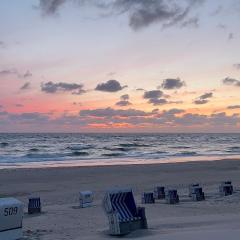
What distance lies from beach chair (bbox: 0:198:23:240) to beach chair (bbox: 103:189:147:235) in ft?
5.89

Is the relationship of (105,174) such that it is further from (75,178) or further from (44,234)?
(44,234)

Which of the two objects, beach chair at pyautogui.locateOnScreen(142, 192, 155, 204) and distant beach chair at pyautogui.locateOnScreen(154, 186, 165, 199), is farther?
distant beach chair at pyautogui.locateOnScreen(154, 186, 165, 199)

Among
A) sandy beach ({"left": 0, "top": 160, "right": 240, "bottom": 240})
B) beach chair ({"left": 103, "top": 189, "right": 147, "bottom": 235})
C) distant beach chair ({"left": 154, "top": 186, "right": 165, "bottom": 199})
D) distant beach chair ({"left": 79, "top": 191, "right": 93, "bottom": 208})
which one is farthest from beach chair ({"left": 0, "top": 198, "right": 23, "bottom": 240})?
distant beach chair ({"left": 154, "top": 186, "right": 165, "bottom": 199})

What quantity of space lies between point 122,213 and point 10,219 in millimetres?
2243

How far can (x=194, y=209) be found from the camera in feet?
43.3

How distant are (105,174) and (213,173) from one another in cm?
678

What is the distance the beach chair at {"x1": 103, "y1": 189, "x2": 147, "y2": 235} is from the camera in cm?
923

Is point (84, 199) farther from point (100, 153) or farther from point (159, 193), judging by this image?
point (100, 153)

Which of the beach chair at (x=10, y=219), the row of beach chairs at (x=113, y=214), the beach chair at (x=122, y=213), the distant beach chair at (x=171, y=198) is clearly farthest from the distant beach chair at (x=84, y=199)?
the beach chair at (x=10, y=219)

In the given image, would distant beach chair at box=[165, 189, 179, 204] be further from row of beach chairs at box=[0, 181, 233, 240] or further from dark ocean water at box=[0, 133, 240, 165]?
dark ocean water at box=[0, 133, 240, 165]

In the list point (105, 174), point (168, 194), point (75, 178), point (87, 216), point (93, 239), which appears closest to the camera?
point (93, 239)

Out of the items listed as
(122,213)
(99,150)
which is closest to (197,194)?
(122,213)

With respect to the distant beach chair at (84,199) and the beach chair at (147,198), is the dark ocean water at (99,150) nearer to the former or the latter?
the distant beach chair at (84,199)

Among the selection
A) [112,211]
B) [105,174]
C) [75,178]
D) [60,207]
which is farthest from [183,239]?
[105,174]
